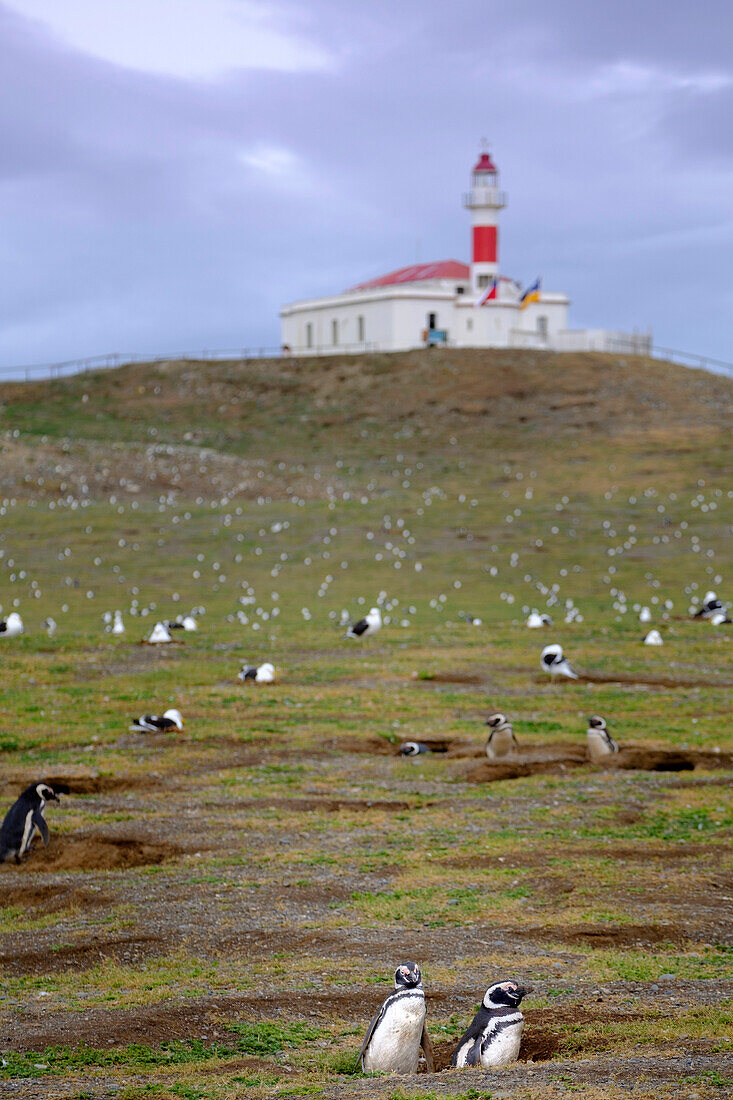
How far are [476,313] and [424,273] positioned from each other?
9854mm

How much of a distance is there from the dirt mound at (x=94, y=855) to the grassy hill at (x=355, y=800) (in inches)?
2.1

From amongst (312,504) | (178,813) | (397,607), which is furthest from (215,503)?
(178,813)

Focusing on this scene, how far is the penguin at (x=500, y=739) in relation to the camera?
62.0 feet

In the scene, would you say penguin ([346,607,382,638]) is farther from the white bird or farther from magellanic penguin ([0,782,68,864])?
magellanic penguin ([0,782,68,864])

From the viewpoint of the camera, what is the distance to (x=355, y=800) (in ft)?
54.8

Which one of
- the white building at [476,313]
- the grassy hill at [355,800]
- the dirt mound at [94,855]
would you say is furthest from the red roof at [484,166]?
the dirt mound at [94,855]

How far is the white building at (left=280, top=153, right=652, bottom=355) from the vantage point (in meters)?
94.1

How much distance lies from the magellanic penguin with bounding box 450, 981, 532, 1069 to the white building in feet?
283

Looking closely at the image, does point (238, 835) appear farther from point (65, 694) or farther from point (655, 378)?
point (655, 378)

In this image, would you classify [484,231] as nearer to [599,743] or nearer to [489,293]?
[489,293]

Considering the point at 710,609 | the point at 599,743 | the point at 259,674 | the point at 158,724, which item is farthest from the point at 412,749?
the point at 710,609

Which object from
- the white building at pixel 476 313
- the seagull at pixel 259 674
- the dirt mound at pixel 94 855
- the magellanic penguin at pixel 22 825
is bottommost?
the dirt mound at pixel 94 855

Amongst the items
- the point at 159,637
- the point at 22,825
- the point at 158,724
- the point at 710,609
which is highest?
the point at 710,609

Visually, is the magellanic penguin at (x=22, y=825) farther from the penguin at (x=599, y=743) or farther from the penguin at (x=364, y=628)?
the penguin at (x=364, y=628)
